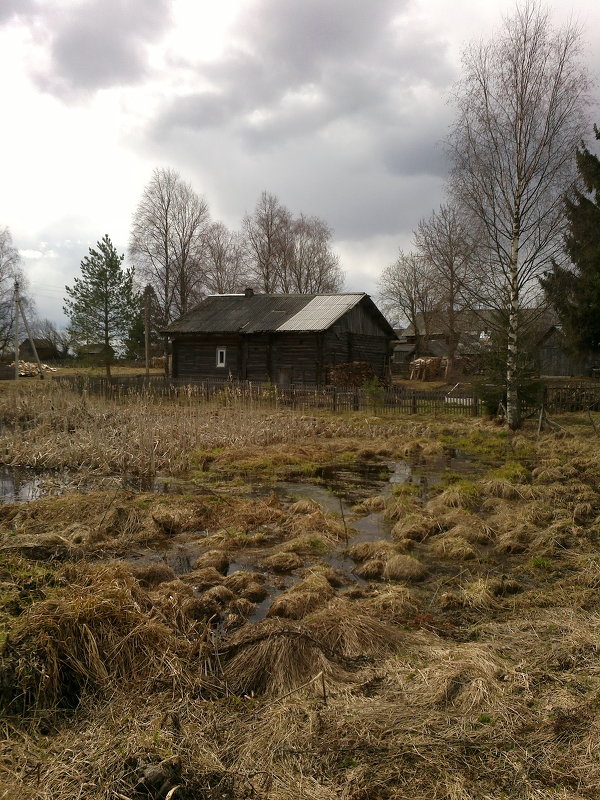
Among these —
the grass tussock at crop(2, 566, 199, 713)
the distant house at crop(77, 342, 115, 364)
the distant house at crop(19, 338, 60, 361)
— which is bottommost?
the grass tussock at crop(2, 566, 199, 713)

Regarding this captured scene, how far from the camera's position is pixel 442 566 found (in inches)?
255

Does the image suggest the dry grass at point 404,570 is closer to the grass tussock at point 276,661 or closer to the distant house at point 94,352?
the grass tussock at point 276,661

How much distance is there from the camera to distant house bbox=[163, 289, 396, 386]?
29438 millimetres

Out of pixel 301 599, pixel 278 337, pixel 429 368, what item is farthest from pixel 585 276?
pixel 301 599

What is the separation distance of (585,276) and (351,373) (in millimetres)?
11922

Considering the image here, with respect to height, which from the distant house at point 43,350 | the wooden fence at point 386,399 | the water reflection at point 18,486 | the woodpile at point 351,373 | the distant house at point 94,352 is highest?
the distant house at point 43,350

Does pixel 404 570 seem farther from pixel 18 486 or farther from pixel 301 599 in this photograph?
pixel 18 486

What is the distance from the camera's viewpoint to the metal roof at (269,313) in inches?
1174

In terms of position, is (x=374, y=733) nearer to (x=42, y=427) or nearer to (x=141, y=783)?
(x=141, y=783)

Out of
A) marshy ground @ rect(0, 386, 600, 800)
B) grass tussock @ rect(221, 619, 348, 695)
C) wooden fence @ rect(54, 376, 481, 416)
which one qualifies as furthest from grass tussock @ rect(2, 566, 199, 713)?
wooden fence @ rect(54, 376, 481, 416)

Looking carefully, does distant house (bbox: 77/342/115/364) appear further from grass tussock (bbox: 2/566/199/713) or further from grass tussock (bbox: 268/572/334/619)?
grass tussock (bbox: 2/566/199/713)

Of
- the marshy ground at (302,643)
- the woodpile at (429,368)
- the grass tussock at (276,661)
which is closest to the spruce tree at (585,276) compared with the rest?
the woodpile at (429,368)

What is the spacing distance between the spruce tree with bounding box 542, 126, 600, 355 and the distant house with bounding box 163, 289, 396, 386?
1052cm

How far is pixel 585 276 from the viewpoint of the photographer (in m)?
25.5
